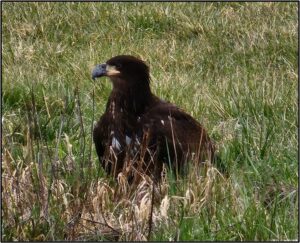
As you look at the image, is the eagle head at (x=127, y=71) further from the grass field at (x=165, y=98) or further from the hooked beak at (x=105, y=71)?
the grass field at (x=165, y=98)

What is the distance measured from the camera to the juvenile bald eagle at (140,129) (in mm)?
5719

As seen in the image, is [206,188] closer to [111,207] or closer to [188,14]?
[111,207]

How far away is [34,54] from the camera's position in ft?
31.1

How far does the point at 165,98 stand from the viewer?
784 cm

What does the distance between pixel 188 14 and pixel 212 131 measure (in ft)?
12.4

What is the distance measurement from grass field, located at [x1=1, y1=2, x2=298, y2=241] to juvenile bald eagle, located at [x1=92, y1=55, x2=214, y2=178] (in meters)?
0.15

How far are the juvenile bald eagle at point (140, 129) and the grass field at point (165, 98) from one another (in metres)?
0.15

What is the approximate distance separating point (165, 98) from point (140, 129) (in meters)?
1.92

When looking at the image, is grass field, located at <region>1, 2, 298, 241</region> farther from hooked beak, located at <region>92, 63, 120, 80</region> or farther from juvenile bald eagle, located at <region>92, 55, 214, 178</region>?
hooked beak, located at <region>92, 63, 120, 80</region>

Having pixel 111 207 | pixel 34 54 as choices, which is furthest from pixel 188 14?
pixel 111 207

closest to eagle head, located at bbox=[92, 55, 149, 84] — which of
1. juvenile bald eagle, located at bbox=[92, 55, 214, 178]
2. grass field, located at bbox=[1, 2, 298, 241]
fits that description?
juvenile bald eagle, located at bbox=[92, 55, 214, 178]

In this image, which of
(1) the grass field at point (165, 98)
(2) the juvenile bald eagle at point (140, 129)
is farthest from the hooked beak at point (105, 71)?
(1) the grass field at point (165, 98)

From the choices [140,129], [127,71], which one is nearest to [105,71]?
[127,71]

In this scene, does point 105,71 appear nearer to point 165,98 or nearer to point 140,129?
point 140,129
